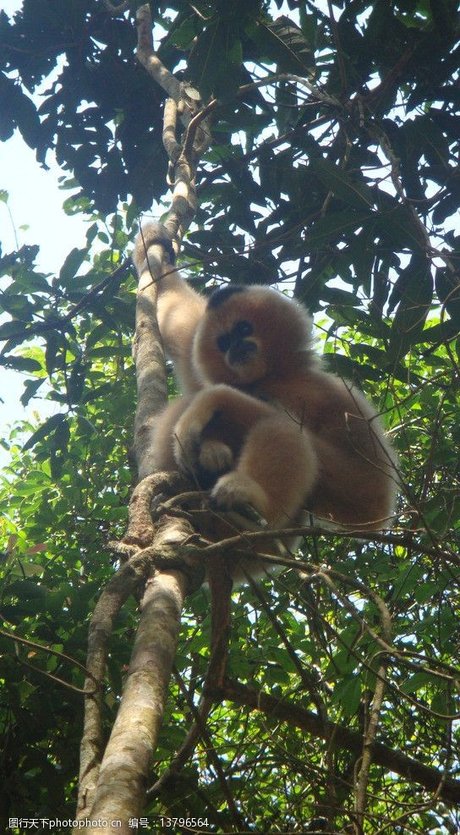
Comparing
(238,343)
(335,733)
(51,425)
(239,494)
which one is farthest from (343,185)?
(335,733)

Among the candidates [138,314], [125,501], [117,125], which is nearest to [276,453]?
[138,314]

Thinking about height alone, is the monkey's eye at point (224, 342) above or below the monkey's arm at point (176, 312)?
below

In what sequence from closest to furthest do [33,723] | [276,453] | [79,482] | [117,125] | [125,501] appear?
[33,723] < [276,453] < [79,482] < [125,501] < [117,125]

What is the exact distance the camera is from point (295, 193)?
477 centimetres

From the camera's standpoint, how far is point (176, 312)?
5.23m

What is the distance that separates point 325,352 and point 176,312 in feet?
3.82

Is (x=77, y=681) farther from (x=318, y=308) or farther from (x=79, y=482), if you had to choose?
(x=318, y=308)

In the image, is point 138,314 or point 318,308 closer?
point 138,314

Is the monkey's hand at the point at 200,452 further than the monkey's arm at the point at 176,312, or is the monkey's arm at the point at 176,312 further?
the monkey's arm at the point at 176,312

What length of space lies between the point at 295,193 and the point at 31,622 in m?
3.20

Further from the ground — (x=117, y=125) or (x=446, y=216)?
(x=117, y=125)

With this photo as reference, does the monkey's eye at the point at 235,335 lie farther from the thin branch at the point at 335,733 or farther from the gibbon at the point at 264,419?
the thin branch at the point at 335,733

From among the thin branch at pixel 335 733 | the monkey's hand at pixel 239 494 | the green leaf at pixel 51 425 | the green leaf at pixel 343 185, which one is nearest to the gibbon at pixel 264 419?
the monkey's hand at pixel 239 494

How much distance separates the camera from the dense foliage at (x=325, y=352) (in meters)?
2.98
